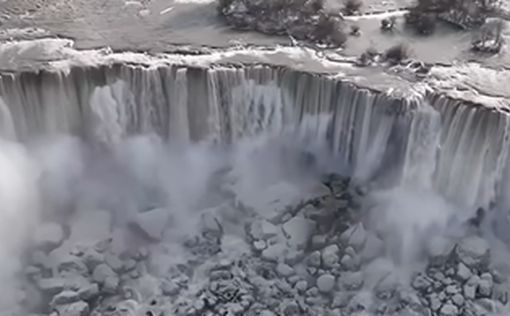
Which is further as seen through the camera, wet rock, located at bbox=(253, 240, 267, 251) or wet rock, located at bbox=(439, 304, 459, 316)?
wet rock, located at bbox=(253, 240, 267, 251)

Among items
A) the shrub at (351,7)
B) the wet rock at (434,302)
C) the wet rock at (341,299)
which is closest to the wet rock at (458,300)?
the wet rock at (434,302)

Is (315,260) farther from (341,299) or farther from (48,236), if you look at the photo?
(48,236)

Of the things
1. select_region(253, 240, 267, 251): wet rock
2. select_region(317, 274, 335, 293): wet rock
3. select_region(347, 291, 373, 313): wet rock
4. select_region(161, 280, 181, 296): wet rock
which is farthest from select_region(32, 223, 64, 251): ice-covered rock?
select_region(347, 291, 373, 313): wet rock

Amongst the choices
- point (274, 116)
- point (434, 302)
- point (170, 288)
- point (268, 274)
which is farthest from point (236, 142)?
point (434, 302)

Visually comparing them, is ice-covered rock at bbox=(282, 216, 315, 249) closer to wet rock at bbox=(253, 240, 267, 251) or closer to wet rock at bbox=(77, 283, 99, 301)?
wet rock at bbox=(253, 240, 267, 251)

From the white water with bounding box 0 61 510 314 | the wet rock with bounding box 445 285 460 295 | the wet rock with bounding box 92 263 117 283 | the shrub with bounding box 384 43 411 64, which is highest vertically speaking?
the shrub with bounding box 384 43 411 64
